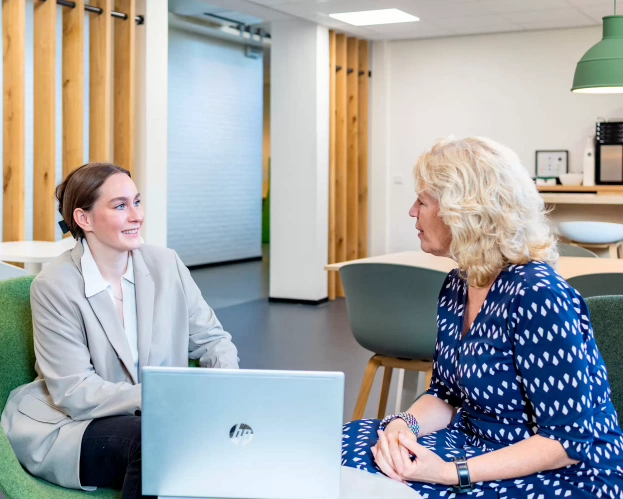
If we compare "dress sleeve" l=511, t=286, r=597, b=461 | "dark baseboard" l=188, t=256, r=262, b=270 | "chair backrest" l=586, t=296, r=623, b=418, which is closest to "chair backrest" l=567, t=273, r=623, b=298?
"chair backrest" l=586, t=296, r=623, b=418

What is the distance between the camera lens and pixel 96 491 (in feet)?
6.68

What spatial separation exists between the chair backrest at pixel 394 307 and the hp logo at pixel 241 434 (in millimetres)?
2248

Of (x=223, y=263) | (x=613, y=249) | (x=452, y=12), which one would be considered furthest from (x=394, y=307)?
(x=223, y=263)

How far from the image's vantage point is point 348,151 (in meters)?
8.78

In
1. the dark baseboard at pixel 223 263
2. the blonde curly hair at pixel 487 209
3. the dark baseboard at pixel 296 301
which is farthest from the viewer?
the dark baseboard at pixel 223 263

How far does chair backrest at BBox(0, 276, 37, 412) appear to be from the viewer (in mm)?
2150

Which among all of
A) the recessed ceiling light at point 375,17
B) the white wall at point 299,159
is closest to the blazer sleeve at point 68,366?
the recessed ceiling light at point 375,17

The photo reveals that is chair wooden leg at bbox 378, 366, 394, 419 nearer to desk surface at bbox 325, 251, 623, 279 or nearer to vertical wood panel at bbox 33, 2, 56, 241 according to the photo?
desk surface at bbox 325, 251, 623, 279

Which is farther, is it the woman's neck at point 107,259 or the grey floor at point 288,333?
the grey floor at point 288,333

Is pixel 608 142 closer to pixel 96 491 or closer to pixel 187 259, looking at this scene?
pixel 187 259

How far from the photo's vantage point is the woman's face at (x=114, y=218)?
2.24 m

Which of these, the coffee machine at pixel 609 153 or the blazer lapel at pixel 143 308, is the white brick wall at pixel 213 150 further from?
the blazer lapel at pixel 143 308

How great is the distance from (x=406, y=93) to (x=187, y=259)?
3.62 metres

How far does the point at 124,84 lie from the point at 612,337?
15.1 feet
